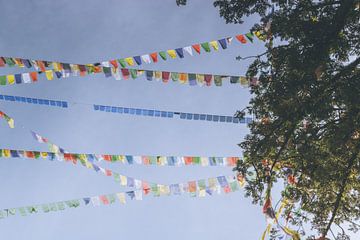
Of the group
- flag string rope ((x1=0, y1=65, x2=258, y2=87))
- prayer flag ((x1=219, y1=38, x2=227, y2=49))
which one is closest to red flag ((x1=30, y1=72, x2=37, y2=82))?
flag string rope ((x1=0, y1=65, x2=258, y2=87))

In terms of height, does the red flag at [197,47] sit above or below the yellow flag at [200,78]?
above

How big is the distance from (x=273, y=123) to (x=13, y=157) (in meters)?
8.50

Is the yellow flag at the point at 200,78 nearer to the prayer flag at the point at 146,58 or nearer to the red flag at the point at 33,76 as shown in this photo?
the prayer flag at the point at 146,58

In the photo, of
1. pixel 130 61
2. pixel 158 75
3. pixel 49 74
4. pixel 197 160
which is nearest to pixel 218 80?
pixel 158 75

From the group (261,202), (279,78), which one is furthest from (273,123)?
(261,202)

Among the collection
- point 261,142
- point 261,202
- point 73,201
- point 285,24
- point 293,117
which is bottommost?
point 73,201

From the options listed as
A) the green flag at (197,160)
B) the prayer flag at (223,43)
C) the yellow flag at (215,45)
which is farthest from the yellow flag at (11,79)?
the prayer flag at (223,43)

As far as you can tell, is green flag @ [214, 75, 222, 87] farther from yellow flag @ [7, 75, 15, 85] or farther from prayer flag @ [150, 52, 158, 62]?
yellow flag @ [7, 75, 15, 85]

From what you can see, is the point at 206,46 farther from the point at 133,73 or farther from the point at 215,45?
the point at 133,73

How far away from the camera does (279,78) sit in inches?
385

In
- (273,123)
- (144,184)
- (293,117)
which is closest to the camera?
(293,117)

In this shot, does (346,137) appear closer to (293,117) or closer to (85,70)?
(293,117)

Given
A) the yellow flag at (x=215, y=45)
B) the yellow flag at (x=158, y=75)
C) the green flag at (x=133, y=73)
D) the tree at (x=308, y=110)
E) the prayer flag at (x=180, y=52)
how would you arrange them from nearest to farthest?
the tree at (x=308, y=110) → the green flag at (x=133, y=73) → the yellow flag at (x=158, y=75) → the prayer flag at (x=180, y=52) → the yellow flag at (x=215, y=45)

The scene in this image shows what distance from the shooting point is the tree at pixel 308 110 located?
9.21 meters
